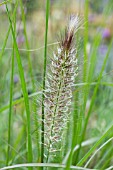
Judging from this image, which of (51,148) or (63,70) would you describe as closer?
(63,70)

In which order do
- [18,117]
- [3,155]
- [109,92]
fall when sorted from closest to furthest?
1. [3,155]
2. [18,117]
3. [109,92]

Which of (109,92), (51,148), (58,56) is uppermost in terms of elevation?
(109,92)

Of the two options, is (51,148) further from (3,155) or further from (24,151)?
(3,155)

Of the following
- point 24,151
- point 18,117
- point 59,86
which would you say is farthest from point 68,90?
point 18,117

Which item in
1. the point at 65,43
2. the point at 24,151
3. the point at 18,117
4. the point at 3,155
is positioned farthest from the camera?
the point at 18,117

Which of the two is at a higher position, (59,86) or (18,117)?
(18,117)

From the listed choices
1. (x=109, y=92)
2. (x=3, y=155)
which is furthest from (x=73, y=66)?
(x=109, y=92)
